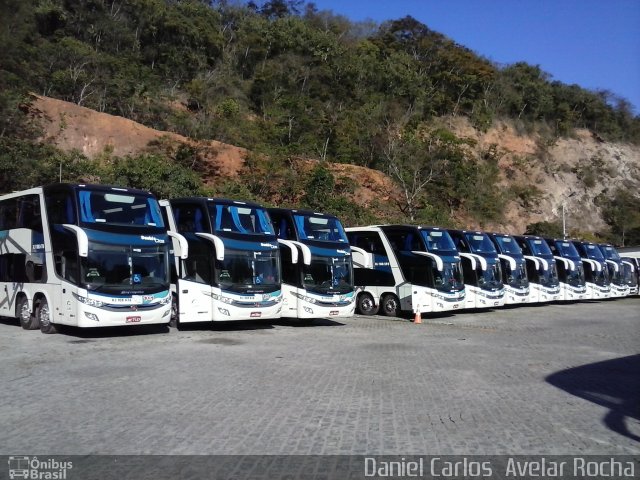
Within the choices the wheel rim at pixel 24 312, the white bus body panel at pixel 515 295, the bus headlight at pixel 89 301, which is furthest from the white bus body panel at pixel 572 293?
the wheel rim at pixel 24 312

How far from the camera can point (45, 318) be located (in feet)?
50.6

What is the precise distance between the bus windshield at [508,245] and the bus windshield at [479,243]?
5.80 feet

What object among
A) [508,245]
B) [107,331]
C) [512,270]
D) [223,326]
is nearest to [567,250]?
[508,245]

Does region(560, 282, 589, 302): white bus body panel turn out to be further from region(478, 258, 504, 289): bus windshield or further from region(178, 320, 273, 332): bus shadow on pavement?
region(178, 320, 273, 332): bus shadow on pavement

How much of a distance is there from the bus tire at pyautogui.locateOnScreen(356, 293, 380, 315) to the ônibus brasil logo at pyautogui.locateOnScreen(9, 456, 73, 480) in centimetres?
1943

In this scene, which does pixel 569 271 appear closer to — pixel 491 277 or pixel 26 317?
pixel 491 277

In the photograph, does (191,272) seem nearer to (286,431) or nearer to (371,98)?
(286,431)

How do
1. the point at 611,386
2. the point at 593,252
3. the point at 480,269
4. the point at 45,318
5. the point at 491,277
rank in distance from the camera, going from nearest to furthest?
the point at 611,386 → the point at 45,318 → the point at 480,269 → the point at 491,277 → the point at 593,252

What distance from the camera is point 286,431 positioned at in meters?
6.71

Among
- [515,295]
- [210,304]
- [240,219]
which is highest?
[240,219]

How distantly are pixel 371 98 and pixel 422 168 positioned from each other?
986 centimetres

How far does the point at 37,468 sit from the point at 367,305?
1984 cm

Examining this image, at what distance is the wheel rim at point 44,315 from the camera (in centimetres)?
1526

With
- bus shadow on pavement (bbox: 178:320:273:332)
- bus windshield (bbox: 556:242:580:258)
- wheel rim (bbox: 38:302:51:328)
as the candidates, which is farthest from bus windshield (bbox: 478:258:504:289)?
wheel rim (bbox: 38:302:51:328)
